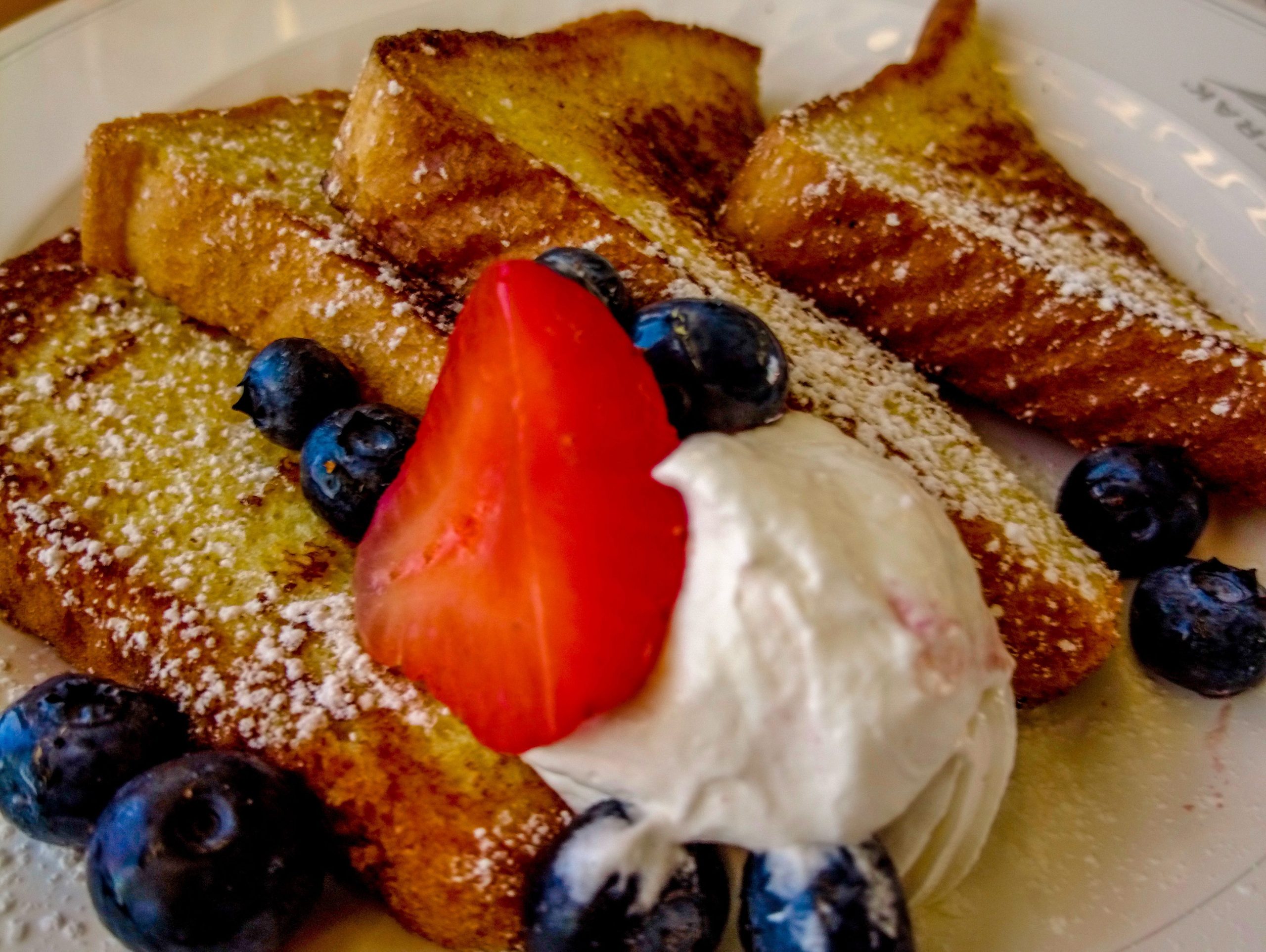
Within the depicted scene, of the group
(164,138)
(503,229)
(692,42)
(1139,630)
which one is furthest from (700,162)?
Answer: (1139,630)

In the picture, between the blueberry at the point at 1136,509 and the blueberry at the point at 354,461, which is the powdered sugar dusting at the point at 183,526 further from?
the blueberry at the point at 1136,509

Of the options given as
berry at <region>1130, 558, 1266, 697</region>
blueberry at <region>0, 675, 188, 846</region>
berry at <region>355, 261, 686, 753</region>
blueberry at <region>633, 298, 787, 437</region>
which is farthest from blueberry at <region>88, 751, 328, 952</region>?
berry at <region>1130, 558, 1266, 697</region>

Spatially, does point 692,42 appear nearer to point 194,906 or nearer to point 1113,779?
point 1113,779

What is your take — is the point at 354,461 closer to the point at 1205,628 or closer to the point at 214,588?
the point at 214,588

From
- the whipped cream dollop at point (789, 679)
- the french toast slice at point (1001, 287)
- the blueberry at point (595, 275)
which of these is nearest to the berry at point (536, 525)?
the whipped cream dollop at point (789, 679)

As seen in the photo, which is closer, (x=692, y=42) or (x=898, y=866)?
(x=898, y=866)

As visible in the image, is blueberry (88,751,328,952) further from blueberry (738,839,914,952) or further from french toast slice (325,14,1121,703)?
french toast slice (325,14,1121,703)

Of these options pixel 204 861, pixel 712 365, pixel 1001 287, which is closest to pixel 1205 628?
pixel 1001 287
